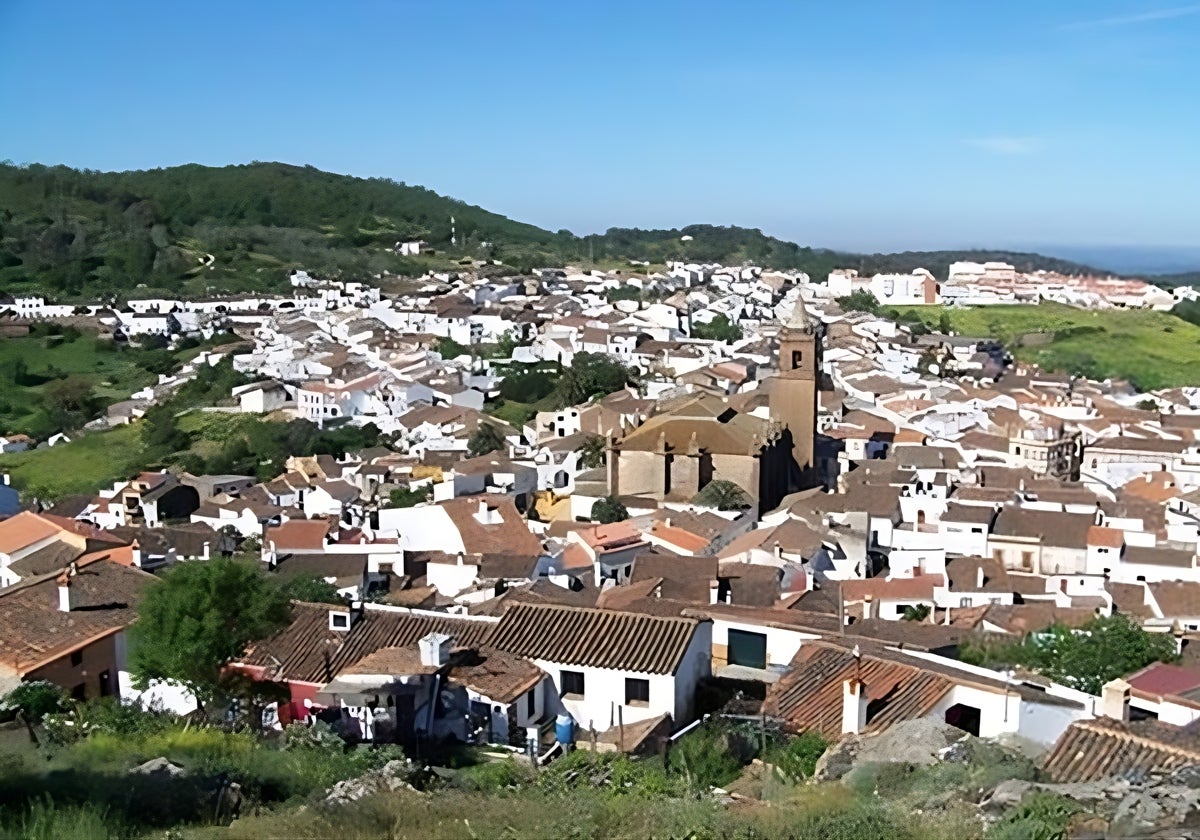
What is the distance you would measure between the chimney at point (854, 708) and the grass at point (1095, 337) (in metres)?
46.8

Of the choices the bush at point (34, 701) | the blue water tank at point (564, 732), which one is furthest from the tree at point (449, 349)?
the blue water tank at point (564, 732)

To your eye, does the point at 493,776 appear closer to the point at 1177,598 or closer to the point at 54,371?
the point at 1177,598

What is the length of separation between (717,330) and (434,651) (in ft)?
163

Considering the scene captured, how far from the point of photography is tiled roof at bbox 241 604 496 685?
37.4 ft

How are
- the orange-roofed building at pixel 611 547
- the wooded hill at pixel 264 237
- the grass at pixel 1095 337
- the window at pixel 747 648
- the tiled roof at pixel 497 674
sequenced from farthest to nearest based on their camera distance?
1. the wooded hill at pixel 264 237
2. the grass at pixel 1095 337
3. the orange-roofed building at pixel 611 547
4. the window at pixel 747 648
5. the tiled roof at pixel 497 674

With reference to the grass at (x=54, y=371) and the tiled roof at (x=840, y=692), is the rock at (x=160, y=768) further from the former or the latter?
the grass at (x=54, y=371)

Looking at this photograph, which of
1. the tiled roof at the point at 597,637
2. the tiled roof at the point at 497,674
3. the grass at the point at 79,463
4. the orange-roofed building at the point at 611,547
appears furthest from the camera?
the grass at the point at 79,463

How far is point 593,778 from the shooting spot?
809cm

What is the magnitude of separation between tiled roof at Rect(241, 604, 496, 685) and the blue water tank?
5.36 ft

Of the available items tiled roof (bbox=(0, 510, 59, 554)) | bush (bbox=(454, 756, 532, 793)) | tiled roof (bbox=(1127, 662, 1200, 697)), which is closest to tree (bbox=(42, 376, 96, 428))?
tiled roof (bbox=(0, 510, 59, 554))

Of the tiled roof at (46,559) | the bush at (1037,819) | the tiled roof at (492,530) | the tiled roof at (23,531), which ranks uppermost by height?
the bush at (1037,819)

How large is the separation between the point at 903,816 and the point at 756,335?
52.1 metres

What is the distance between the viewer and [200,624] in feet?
33.6

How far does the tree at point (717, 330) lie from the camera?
58.1 m
